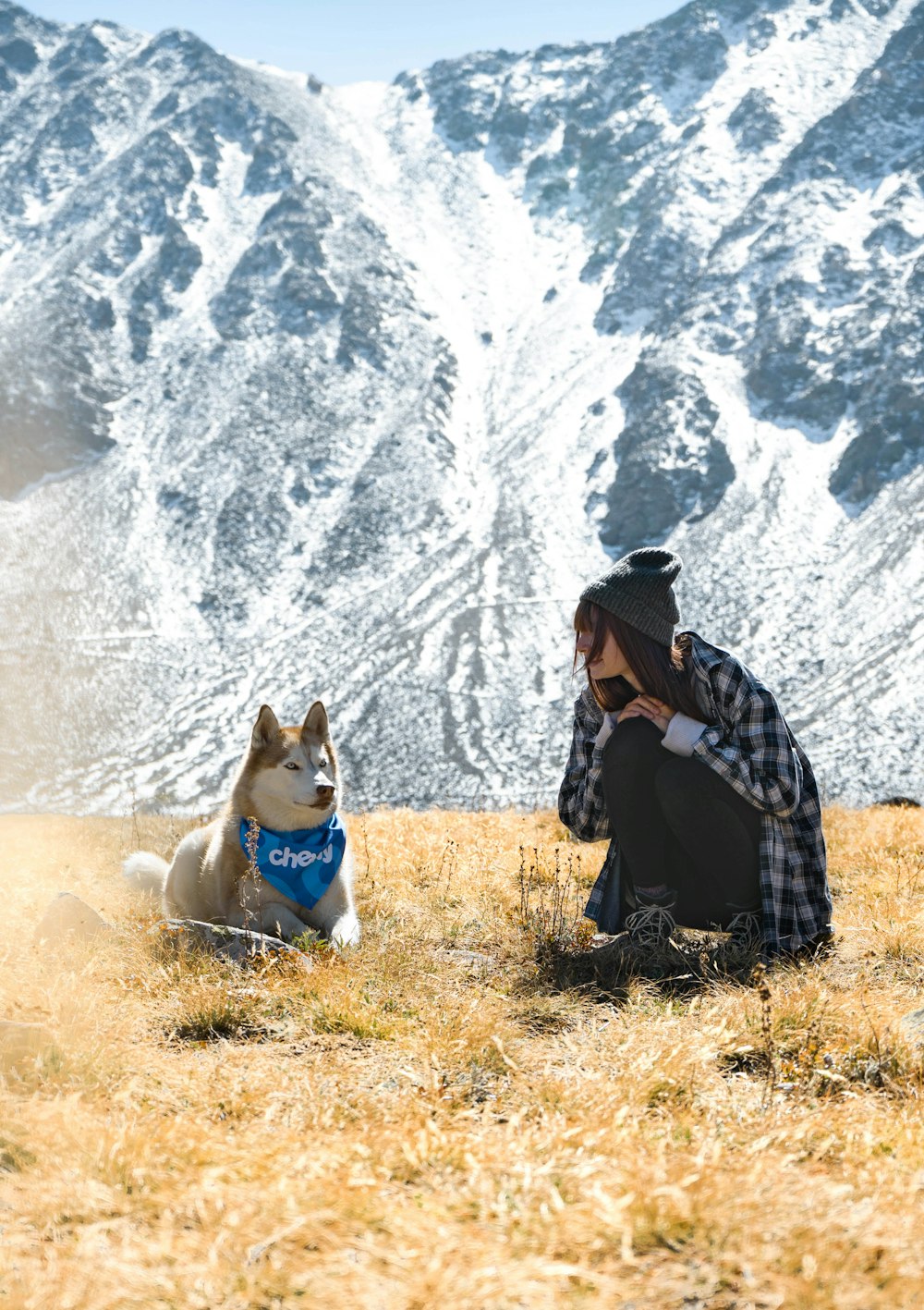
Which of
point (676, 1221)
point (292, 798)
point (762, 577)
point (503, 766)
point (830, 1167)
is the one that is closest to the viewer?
point (676, 1221)

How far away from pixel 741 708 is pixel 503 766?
11931 centimetres

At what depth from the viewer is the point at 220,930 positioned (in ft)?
19.7

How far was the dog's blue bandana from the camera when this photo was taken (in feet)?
20.5

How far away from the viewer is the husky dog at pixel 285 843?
6246 millimetres

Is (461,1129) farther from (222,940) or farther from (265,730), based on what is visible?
(265,730)

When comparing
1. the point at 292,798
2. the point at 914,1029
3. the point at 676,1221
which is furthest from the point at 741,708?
the point at 676,1221

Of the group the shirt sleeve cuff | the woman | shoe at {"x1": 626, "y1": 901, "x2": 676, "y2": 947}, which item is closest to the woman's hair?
the woman

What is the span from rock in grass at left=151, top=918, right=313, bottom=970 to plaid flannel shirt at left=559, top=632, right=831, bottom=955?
219 cm

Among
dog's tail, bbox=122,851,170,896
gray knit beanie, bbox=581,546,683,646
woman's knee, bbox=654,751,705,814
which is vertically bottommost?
dog's tail, bbox=122,851,170,896

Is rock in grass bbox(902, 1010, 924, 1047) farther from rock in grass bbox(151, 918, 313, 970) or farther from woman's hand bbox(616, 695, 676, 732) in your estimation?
rock in grass bbox(151, 918, 313, 970)

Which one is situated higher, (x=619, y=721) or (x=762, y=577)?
(x=762, y=577)

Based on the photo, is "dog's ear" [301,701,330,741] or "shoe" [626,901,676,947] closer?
"shoe" [626,901,676,947]

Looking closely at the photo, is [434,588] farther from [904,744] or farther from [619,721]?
[619,721]

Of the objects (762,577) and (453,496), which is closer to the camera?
(762,577)
